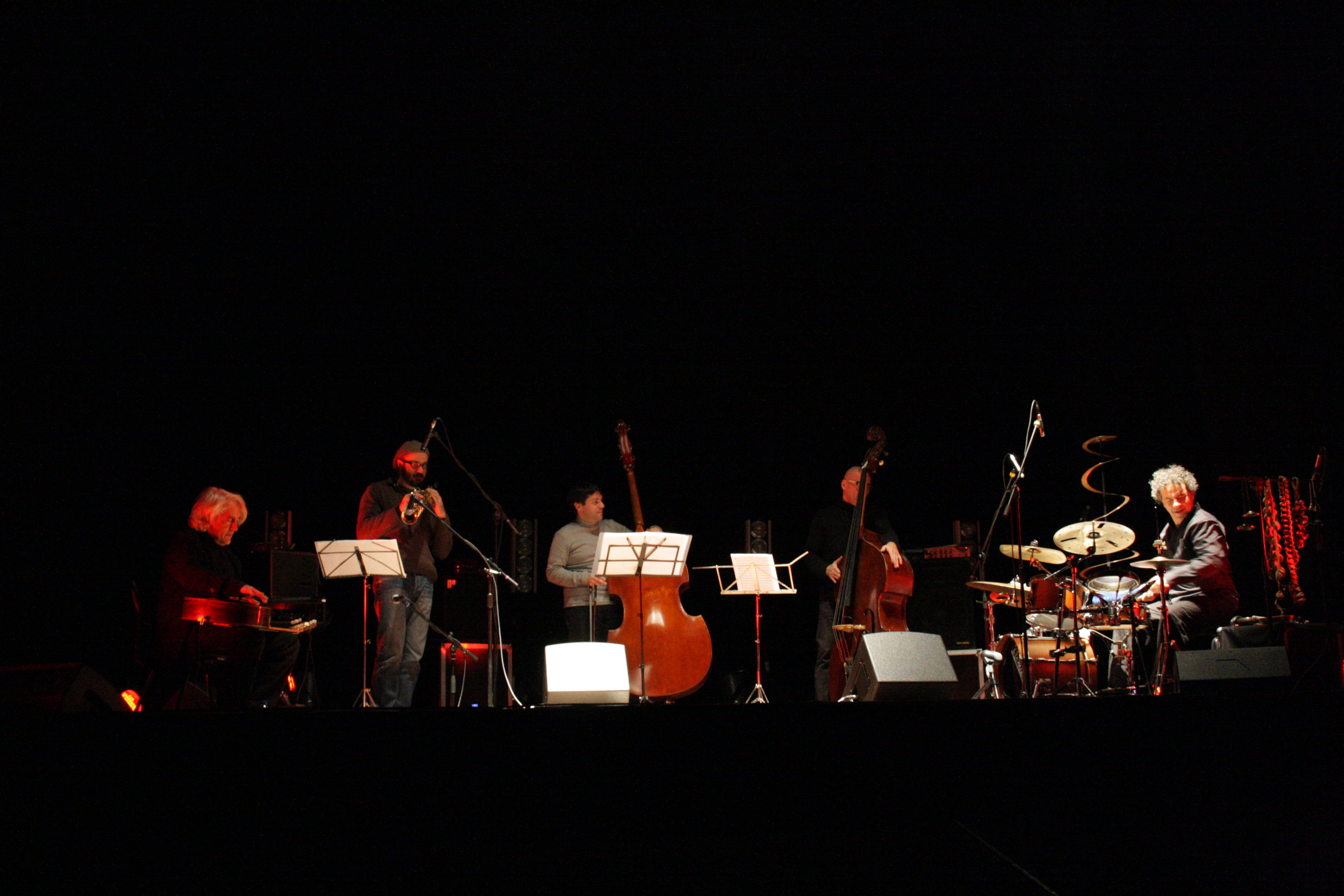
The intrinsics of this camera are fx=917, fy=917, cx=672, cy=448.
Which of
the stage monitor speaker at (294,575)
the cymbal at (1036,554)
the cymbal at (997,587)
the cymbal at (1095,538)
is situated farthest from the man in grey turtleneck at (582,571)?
the cymbal at (1095,538)

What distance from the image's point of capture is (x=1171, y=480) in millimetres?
5336

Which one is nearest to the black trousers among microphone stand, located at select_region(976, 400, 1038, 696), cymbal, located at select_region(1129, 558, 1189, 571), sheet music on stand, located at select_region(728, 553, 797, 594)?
sheet music on stand, located at select_region(728, 553, 797, 594)

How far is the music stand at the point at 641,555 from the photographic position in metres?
4.59

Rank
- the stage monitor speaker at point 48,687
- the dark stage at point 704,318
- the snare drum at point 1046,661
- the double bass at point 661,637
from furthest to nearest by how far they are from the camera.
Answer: the snare drum at point 1046,661 → the double bass at point 661,637 → the stage monitor speaker at point 48,687 → the dark stage at point 704,318

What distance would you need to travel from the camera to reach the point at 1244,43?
18.0ft

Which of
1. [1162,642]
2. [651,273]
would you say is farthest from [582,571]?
[1162,642]

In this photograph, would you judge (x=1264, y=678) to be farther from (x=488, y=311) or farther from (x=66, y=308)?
(x=66, y=308)

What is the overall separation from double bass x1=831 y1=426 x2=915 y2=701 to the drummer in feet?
4.47

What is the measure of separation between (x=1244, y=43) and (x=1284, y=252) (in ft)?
4.31

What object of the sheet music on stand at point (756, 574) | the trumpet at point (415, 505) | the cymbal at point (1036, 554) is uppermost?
the trumpet at point (415, 505)

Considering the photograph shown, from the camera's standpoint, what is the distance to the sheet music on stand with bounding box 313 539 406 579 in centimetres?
459

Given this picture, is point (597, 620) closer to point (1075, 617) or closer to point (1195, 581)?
point (1075, 617)

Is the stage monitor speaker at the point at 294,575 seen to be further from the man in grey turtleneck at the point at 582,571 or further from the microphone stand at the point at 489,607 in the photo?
the man in grey turtleneck at the point at 582,571

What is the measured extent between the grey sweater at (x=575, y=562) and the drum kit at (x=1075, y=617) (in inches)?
86.0
